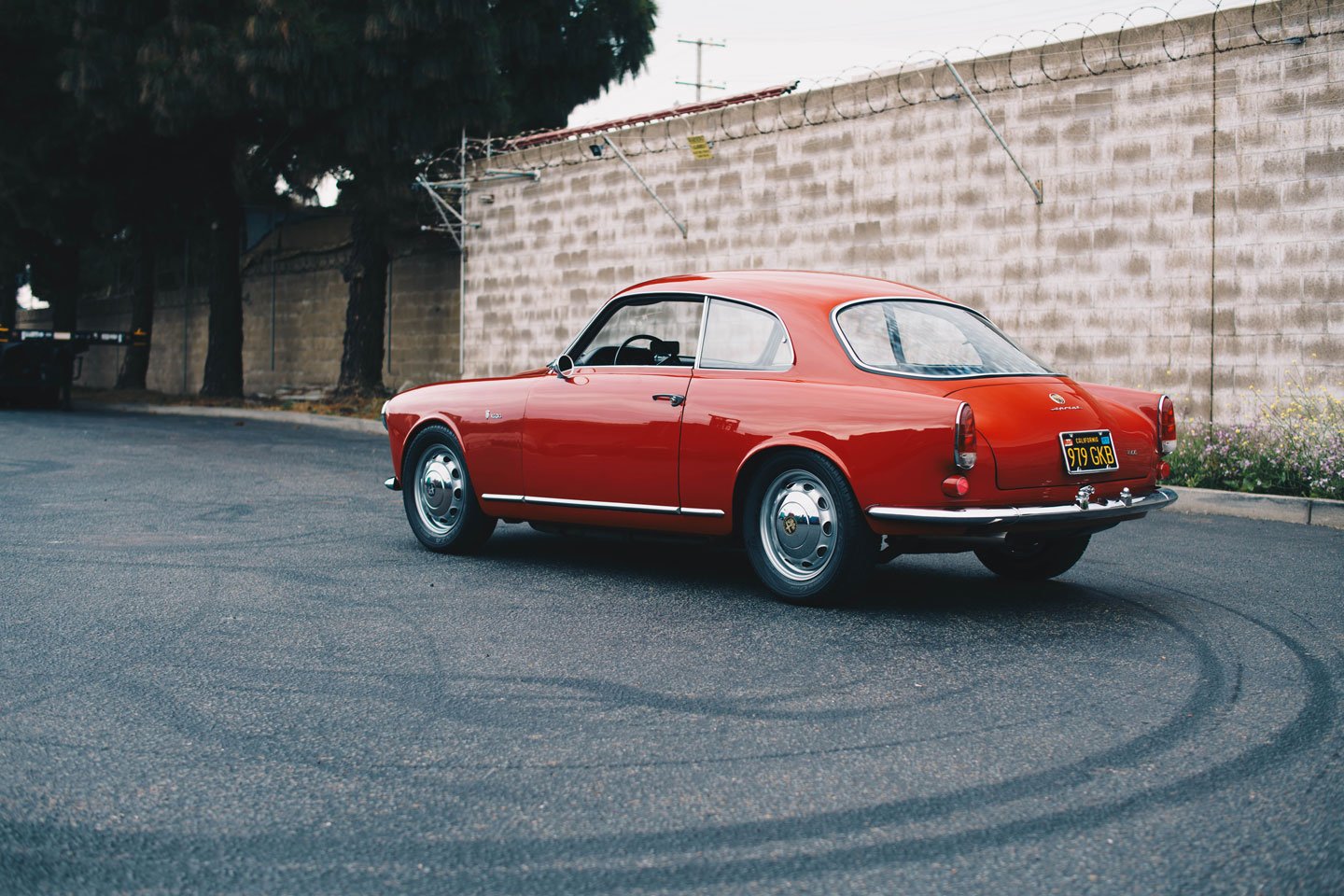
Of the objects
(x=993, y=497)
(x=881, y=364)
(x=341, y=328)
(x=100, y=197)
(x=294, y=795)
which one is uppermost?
(x=100, y=197)

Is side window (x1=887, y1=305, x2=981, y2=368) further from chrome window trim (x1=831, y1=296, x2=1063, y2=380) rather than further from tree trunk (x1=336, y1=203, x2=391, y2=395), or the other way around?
tree trunk (x1=336, y1=203, x2=391, y2=395)

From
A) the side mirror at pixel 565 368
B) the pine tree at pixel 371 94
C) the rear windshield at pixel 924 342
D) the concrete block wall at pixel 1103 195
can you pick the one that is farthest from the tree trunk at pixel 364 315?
the rear windshield at pixel 924 342

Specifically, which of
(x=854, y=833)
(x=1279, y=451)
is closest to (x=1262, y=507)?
(x=1279, y=451)

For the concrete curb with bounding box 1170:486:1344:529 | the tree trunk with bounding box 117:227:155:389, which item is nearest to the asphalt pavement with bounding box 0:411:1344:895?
the concrete curb with bounding box 1170:486:1344:529

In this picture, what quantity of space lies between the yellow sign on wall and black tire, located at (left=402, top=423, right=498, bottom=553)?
34.2 feet

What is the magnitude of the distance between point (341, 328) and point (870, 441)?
23246mm

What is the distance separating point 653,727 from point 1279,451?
8.33 m

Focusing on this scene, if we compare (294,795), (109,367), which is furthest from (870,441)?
(109,367)

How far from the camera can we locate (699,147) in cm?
1734

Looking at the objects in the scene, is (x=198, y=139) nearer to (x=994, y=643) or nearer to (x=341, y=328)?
(x=341, y=328)

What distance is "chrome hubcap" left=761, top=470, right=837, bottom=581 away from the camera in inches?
228

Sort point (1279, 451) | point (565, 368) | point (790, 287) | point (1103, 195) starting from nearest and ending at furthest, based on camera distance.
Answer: point (790, 287) < point (565, 368) < point (1279, 451) < point (1103, 195)

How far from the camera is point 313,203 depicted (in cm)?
3197

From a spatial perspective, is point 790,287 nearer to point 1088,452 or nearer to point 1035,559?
point 1088,452
